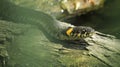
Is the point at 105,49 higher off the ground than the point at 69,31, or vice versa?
the point at 69,31

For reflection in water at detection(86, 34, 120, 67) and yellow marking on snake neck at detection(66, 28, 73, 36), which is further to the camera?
yellow marking on snake neck at detection(66, 28, 73, 36)

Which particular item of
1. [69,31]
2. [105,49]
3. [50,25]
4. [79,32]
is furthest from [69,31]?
[105,49]

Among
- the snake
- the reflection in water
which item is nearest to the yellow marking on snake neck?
the snake

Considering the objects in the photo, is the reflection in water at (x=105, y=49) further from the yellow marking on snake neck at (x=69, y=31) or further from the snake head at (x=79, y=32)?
the yellow marking on snake neck at (x=69, y=31)

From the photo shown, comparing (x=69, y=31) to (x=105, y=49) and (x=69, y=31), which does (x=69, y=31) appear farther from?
(x=105, y=49)

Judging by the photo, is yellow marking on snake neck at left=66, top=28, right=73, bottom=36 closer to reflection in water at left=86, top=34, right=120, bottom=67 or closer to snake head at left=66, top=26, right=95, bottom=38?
snake head at left=66, top=26, right=95, bottom=38

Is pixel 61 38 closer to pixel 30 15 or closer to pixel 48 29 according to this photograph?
pixel 48 29

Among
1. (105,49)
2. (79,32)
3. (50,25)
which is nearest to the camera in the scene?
(105,49)

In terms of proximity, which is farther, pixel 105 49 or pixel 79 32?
pixel 79 32
